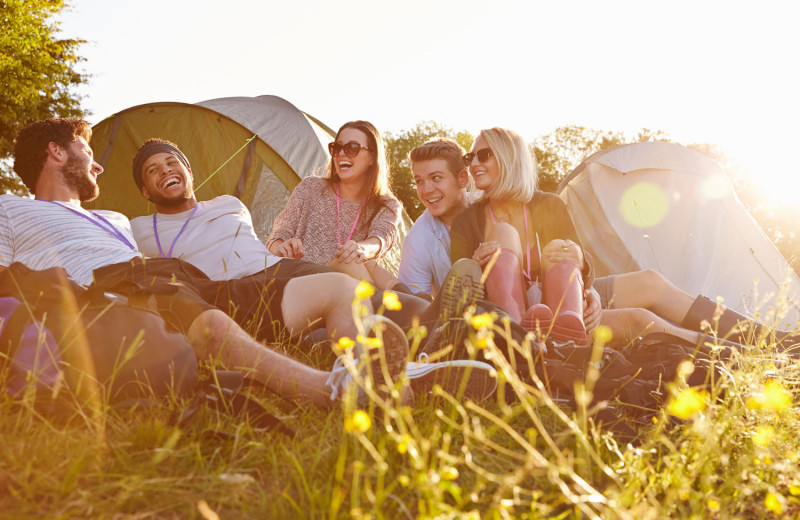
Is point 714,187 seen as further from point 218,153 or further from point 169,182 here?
point 169,182

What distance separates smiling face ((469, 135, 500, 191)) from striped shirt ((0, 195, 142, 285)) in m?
2.10

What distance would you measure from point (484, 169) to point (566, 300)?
121cm

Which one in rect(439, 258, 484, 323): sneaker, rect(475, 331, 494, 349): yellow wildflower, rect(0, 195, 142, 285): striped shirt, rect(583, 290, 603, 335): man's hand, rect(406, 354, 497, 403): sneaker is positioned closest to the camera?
rect(475, 331, 494, 349): yellow wildflower

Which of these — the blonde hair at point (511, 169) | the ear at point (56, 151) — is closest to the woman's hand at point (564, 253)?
the blonde hair at point (511, 169)

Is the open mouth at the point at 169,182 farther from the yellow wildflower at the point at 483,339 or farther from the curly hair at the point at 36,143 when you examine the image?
the yellow wildflower at the point at 483,339

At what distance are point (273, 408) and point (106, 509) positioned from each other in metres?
0.67

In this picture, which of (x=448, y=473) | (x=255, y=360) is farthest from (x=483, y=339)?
(x=255, y=360)

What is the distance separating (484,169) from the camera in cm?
369

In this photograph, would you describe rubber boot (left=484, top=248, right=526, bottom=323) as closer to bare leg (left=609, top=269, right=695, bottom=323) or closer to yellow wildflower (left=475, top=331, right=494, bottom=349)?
bare leg (left=609, top=269, right=695, bottom=323)

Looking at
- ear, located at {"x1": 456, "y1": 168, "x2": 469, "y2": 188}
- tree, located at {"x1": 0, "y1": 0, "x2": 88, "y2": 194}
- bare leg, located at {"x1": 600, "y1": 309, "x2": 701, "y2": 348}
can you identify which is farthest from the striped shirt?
tree, located at {"x1": 0, "y1": 0, "x2": 88, "y2": 194}

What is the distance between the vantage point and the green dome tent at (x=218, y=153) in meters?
6.06

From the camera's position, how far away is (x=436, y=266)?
160 inches

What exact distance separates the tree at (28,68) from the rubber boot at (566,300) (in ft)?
48.6

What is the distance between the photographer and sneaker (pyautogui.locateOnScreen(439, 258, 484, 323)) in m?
2.33
